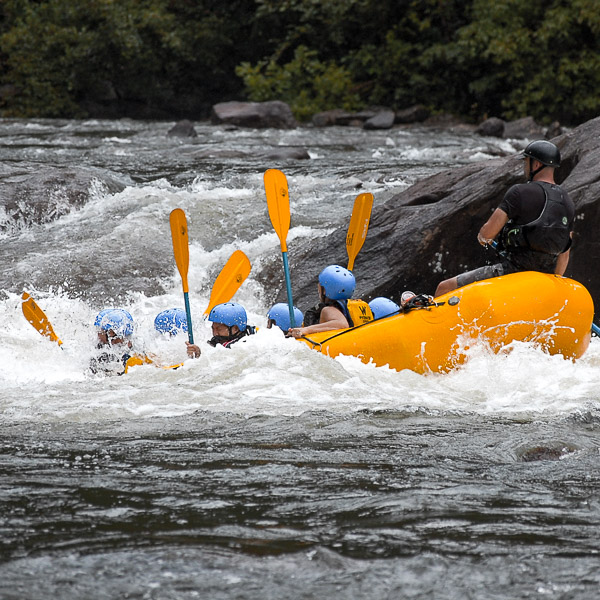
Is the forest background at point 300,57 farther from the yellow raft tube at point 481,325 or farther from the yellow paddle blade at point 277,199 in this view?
the yellow raft tube at point 481,325

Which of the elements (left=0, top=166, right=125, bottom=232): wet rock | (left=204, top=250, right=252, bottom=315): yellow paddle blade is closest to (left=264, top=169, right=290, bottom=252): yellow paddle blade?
(left=204, top=250, right=252, bottom=315): yellow paddle blade

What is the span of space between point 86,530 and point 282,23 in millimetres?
22097

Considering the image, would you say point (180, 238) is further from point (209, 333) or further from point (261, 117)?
point (261, 117)

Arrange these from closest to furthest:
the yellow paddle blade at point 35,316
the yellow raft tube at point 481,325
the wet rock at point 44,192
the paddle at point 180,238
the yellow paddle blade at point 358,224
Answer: the yellow raft tube at point 481,325 < the yellow paddle blade at point 35,316 < the paddle at point 180,238 < the yellow paddle blade at point 358,224 < the wet rock at point 44,192

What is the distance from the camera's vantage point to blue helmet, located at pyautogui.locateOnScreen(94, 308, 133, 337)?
593 centimetres

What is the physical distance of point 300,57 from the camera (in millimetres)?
22078

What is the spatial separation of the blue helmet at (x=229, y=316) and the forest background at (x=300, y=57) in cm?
1446

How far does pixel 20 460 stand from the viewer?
11.9 feet

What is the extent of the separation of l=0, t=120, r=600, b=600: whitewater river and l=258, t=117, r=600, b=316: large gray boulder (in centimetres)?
32

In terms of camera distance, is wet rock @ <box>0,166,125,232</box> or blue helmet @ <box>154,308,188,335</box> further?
wet rock @ <box>0,166,125,232</box>

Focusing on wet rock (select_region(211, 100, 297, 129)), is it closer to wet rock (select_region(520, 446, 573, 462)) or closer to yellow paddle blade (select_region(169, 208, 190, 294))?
yellow paddle blade (select_region(169, 208, 190, 294))

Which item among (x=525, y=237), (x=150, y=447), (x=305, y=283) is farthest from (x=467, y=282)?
→ (x=150, y=447)

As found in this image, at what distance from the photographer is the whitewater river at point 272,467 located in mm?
2561

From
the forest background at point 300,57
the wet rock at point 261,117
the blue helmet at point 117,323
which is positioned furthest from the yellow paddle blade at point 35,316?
the forest background at point 300,57
